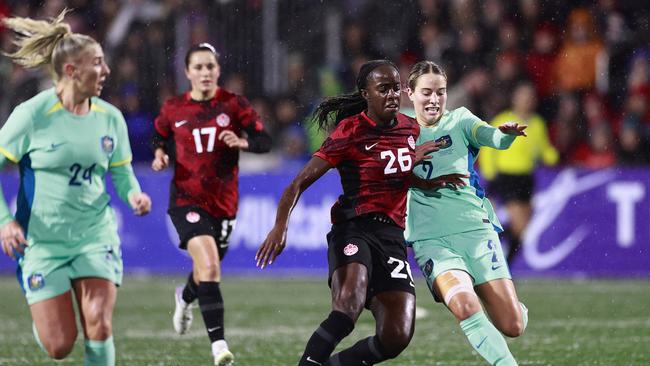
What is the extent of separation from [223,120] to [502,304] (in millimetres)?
3087

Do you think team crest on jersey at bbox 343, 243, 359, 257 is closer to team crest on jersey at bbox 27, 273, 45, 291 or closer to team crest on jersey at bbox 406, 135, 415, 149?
team crest on jersey at bbox 406, 135, 415, 149

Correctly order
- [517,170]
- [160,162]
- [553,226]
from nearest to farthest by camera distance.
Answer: [160,162] → [517,170] → [553,226]

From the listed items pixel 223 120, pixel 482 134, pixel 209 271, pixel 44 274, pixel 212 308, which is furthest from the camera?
pixel 223 120

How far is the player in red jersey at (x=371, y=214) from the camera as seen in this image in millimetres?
6449

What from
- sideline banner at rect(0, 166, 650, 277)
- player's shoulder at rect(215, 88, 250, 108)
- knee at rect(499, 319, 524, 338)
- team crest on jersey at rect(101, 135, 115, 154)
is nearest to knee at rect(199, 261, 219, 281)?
player's shoulder at rect(215, 88, 250, 108)

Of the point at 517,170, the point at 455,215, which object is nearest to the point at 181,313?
the point at 455,215

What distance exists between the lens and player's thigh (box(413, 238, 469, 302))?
690 centimetres

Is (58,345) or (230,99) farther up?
(230,99)

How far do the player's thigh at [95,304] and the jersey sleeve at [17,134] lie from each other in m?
0.72

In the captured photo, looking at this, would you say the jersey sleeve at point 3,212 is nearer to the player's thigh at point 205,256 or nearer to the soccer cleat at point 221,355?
the soccer cleat at point 221,355

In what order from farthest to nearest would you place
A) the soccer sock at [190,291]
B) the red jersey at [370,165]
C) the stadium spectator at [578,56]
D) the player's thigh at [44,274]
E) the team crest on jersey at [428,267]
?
the stadium spectator at [578,56]
the soccer sock at [190,291]
the team crest on jersey at [428,267]
the red jersey at [370,165]
the player's thigh at [44,274]

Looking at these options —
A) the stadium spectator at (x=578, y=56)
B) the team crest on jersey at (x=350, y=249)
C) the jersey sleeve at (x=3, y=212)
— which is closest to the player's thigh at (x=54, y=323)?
the jersey sleeve at (x=3, y=212)

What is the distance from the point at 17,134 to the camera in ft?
20.0

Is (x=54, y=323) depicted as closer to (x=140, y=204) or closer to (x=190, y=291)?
(x=140, y=204)
